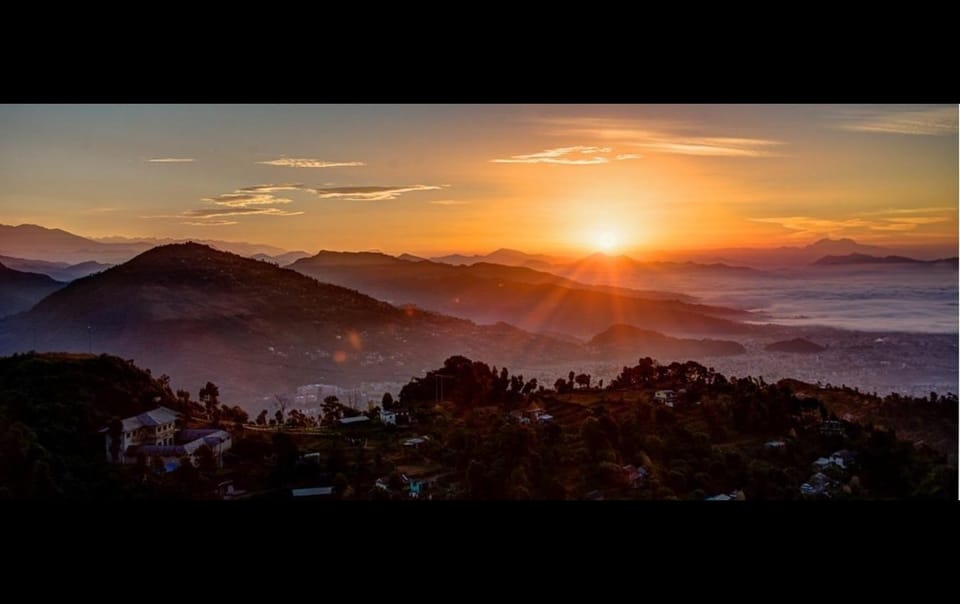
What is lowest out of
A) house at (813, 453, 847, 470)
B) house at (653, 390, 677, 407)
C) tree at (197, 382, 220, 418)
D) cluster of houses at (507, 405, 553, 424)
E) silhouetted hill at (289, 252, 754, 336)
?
house at (813, 453, 847, 470)

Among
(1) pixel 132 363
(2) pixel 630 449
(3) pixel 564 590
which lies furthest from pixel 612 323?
(1) pixel 132 363

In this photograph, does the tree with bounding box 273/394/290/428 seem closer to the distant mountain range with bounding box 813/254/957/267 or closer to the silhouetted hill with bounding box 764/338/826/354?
the silhouetted hill with bounding box 764/338/826/354

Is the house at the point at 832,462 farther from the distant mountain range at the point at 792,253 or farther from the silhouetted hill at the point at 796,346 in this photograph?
the distant mountain range at the point at 792,253

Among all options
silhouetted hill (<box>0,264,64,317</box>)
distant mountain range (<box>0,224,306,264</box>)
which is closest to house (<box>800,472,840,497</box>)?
distant mountain range (<box>0,224,306,264</box>)

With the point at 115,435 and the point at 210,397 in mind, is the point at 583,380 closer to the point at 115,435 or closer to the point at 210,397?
the point at 210,397

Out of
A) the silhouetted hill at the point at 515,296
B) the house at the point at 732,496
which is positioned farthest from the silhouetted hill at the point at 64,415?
the house at the point at 732,496

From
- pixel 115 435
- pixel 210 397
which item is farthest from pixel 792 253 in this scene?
pixel 115 435

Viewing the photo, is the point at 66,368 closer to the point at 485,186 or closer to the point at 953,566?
the point at 485,186
